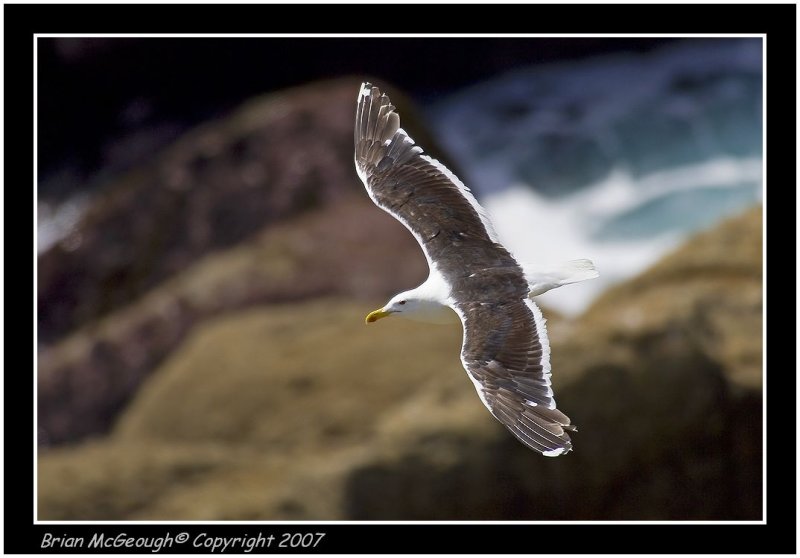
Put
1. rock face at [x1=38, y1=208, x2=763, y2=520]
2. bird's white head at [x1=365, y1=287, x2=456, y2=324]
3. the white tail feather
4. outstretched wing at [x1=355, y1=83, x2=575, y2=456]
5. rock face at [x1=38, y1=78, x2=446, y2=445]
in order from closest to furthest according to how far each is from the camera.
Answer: outstretched wing at [x1=355, y1=83, x2=575, y2=456] → the white tail feather → bird's white head at [x1=365, y1=287, x2=456, y2=324] → rock face at [x1=38, y1=208, x2=763, y2=520] → rock face at [x1=38, y1=78, x2=446, y2=445]

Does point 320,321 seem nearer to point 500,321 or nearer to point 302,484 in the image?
point 302,484

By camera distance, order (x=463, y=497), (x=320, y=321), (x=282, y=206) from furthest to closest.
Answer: (x=282, y=206)
(x=320, y=321)
(x=463, y=497)

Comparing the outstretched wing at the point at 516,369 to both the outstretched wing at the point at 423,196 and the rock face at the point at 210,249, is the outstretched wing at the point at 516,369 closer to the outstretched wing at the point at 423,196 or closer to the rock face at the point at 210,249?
the outstretched wing at the point at 423,196

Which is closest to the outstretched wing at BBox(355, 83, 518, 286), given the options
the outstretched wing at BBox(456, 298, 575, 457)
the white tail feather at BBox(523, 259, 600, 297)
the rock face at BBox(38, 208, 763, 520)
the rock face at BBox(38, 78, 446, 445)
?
the white tail feather at BBox(523, 259, 600, 297)

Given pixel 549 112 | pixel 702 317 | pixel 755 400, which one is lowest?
pixel 755 400

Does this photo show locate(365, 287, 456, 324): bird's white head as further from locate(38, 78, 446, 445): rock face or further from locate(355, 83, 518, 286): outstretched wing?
locate(38, 78, 446, 445): rock face

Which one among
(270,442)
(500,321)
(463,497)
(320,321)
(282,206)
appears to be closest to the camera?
(500,321)

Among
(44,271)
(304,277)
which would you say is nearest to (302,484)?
(304,277)
